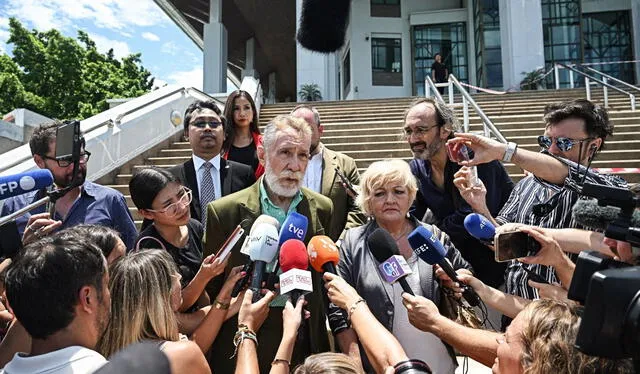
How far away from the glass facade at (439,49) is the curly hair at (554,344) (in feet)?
75.8

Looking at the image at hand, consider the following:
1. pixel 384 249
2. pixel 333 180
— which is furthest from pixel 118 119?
pixel 384 249

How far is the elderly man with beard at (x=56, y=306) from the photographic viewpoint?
1502 millimetres

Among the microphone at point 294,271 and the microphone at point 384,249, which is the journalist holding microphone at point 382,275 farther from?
the microphone at point 294,271

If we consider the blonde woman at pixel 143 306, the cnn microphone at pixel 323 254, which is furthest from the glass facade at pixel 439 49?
the blonde woman at pixel 143 306

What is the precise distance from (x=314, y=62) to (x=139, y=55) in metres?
15.6

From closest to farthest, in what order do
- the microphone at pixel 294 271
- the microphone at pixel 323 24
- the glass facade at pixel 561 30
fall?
1. the microphone at pixel 294 271
2. the microphone at pixel 323 24
3. the glass facade at pixel 561 30

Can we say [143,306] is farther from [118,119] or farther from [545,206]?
[118,119]

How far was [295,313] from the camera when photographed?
6.48 ft

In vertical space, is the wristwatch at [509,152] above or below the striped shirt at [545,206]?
above

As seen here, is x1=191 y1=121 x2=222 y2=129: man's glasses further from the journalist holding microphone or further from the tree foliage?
the tree foliage

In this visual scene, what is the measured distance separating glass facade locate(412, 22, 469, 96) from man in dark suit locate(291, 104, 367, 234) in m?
20.7

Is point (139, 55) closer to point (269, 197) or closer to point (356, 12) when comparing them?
point (356, 12)

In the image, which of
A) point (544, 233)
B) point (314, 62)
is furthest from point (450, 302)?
point (314, 62)

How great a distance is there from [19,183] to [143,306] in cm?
63
